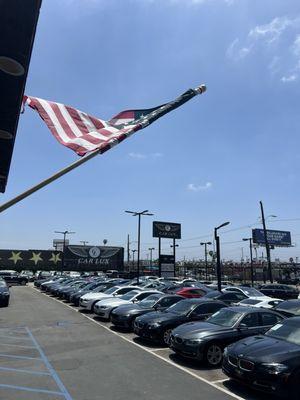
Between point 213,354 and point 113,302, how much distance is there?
33.8ft

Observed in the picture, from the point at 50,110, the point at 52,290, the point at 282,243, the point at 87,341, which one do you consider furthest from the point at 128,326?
the point at 282,243

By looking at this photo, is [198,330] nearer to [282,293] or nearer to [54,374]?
[54,374]

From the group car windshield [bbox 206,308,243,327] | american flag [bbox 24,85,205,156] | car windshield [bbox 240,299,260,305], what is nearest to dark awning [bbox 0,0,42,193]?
american flag [bbox 24,85,205,156]

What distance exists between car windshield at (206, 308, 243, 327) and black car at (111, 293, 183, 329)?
4.73 meters

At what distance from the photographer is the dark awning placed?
15.5ft

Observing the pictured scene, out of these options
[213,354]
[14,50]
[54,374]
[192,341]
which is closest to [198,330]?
[192,341]

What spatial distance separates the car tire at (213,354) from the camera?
1114 centimetres

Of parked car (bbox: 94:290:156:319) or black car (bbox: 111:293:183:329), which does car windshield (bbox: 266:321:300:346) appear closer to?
black car (bbox: 111:293:183:329)

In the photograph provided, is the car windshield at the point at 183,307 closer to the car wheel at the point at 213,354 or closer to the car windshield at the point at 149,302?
the car windshield at the point at 149,302

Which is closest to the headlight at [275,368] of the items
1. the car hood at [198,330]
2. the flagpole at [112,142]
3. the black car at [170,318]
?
the car hood at [198,330]

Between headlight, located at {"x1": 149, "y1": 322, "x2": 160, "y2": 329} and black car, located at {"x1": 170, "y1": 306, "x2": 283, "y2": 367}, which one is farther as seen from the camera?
headlight, located at {"x1": 149, "y1": 322, "x2": 160, "y2": 329}

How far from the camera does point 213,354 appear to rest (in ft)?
36.8

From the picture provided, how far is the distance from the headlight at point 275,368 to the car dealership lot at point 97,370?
86 cm

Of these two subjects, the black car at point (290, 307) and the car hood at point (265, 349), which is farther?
the black car at point (290, 307)
